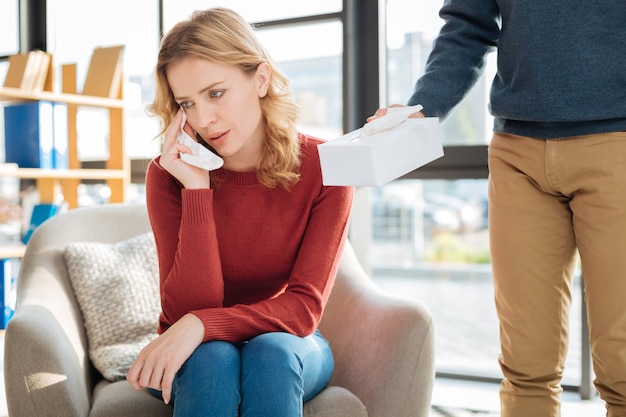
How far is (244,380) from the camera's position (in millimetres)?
1249

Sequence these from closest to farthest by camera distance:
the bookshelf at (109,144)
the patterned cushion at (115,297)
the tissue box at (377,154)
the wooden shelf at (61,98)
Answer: the tissue box at (377,154) < the patterned cushion at (115,297) < the wooden shelf at (61,98) < the bookshelf at (109,144)

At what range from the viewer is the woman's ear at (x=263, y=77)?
1518 millimetres

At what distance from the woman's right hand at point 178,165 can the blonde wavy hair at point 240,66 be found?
0.27 feet

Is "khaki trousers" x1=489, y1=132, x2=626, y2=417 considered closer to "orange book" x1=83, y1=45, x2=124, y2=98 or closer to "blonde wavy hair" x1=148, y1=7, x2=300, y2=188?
"blonde wavy hair" x1=148, y1=7, x2=300, y2=188

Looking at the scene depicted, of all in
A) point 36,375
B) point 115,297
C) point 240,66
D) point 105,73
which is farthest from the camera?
point 105,73

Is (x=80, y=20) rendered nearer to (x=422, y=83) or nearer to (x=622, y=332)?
(x=422, y=83)

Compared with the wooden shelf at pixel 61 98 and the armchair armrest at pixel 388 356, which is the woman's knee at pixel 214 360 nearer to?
the armchair armrest at pixel 388 356

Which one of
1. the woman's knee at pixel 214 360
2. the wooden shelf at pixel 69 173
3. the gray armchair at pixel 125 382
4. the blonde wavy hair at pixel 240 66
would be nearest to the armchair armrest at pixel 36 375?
the gray armchair at pixel 125 382

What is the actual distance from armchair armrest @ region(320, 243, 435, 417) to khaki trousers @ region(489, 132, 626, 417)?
167 millimetres

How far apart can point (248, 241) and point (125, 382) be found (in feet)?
1.39

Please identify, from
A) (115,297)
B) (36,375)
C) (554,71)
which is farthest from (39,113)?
(554,71)

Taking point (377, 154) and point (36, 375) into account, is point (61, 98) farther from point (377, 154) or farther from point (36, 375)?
point (377, 154)

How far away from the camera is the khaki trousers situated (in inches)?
48.4

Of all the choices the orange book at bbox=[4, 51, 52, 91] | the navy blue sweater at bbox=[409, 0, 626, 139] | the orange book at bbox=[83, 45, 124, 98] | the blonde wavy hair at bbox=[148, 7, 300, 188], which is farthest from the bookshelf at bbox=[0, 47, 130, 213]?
the navy blue sweater at bbox=[409, 0, 626, 139]
